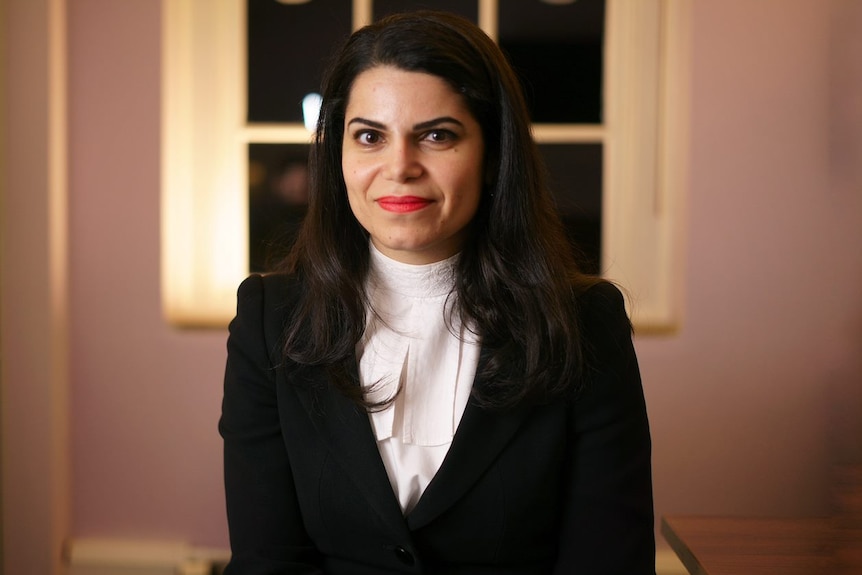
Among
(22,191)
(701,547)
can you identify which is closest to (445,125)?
(701,547)

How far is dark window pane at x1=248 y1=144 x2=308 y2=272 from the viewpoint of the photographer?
2584mm

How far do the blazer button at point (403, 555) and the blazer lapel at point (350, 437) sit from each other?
0.03m

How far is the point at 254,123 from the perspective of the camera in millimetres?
2590

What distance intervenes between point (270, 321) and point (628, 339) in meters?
0.60

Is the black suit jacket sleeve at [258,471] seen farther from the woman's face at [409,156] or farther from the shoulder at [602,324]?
the shoulder at [602,324]

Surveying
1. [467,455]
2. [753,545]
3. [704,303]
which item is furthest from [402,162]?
[704,303]

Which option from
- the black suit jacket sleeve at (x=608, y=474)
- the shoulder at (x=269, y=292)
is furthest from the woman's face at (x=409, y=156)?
the black suit jacket sleeve at (x=608, y=474)

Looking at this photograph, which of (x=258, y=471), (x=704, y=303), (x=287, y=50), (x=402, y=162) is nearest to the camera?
(x=402, y=162)

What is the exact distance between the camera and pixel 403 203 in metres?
1.38

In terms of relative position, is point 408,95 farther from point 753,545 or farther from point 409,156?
point 753,545

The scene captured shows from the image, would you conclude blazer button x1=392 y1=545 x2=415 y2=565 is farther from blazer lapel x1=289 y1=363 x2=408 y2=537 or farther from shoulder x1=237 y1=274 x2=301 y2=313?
shoulder x1=237 y1=274 x2=301 y2=313

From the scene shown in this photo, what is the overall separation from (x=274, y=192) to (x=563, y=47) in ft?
2.97

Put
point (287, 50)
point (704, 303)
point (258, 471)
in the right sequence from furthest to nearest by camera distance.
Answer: point (287, 50)
point (704, 303)
point (258, 471)

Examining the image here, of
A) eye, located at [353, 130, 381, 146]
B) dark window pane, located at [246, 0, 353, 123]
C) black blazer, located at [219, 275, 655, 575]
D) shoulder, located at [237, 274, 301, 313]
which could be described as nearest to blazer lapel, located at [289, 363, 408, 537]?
black blazer, located at [219, 275, 655, 575]
